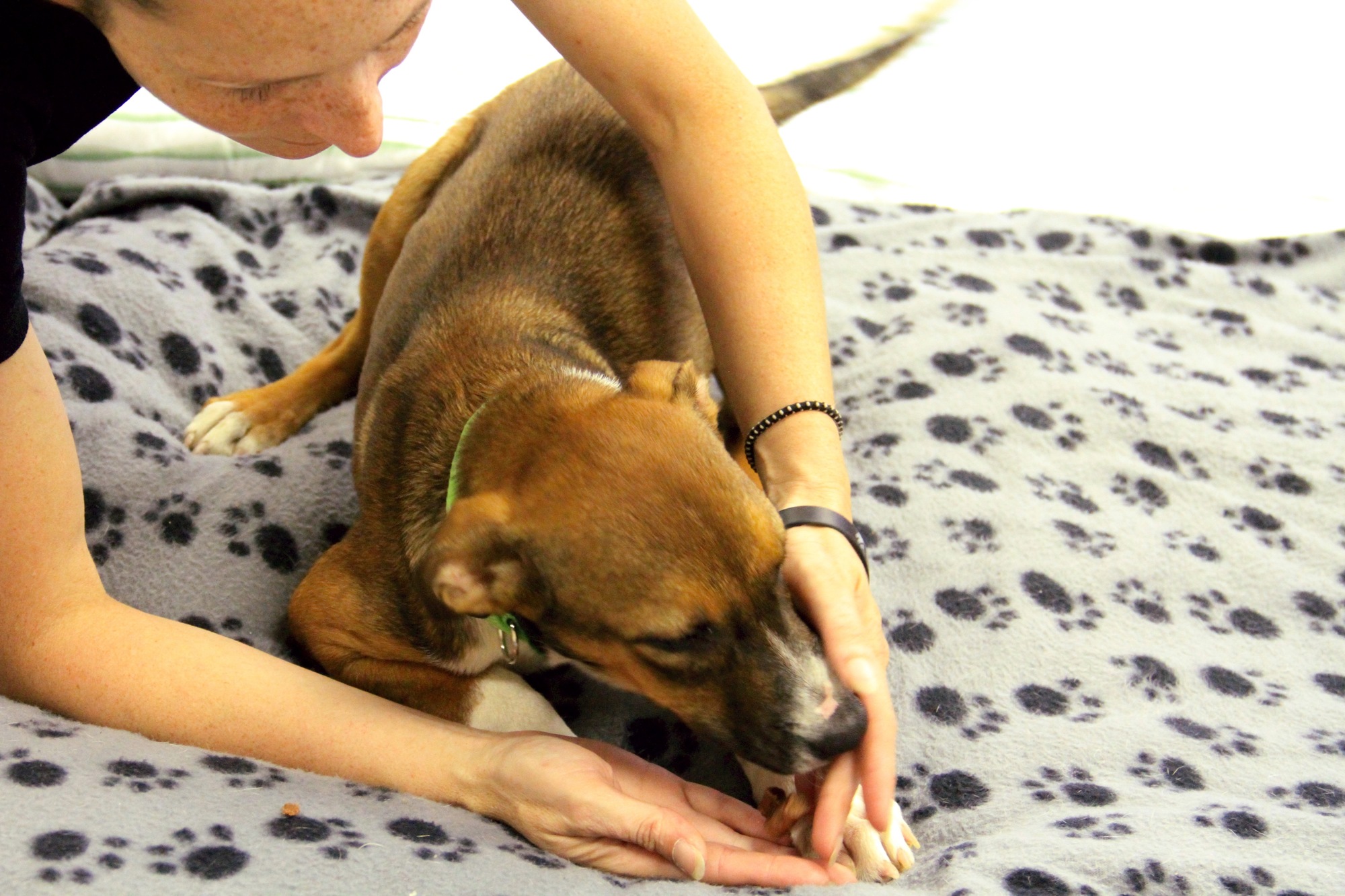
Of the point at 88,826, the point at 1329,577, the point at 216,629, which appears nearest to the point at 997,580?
the point at 1329,577

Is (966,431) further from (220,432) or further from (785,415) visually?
(220,432)

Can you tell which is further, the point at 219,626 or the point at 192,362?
the point at 192,362

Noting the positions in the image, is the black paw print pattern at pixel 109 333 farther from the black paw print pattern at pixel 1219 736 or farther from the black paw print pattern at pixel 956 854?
the black paw print pattern at pixel 1219 736

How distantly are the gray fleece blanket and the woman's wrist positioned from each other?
0.50m

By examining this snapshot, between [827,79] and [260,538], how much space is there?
2.09 metres

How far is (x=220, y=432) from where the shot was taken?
3178 mm

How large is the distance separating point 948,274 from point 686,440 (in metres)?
2.23

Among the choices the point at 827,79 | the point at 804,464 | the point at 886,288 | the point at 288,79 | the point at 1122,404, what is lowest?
the point at 1122,404

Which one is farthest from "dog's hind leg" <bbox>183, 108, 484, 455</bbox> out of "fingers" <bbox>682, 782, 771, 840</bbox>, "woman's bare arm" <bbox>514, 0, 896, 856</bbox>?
"fingers" <bbox>682, 782, 771, 840</bbox>

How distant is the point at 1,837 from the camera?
1693 millimetres

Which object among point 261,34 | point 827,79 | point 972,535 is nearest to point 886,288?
point 827,79

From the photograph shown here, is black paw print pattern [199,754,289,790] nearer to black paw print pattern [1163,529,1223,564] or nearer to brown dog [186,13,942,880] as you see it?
brown dog [186,13,942,880]

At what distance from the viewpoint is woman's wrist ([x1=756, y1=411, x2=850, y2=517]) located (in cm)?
229

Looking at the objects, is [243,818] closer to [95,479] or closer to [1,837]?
[1,837]
